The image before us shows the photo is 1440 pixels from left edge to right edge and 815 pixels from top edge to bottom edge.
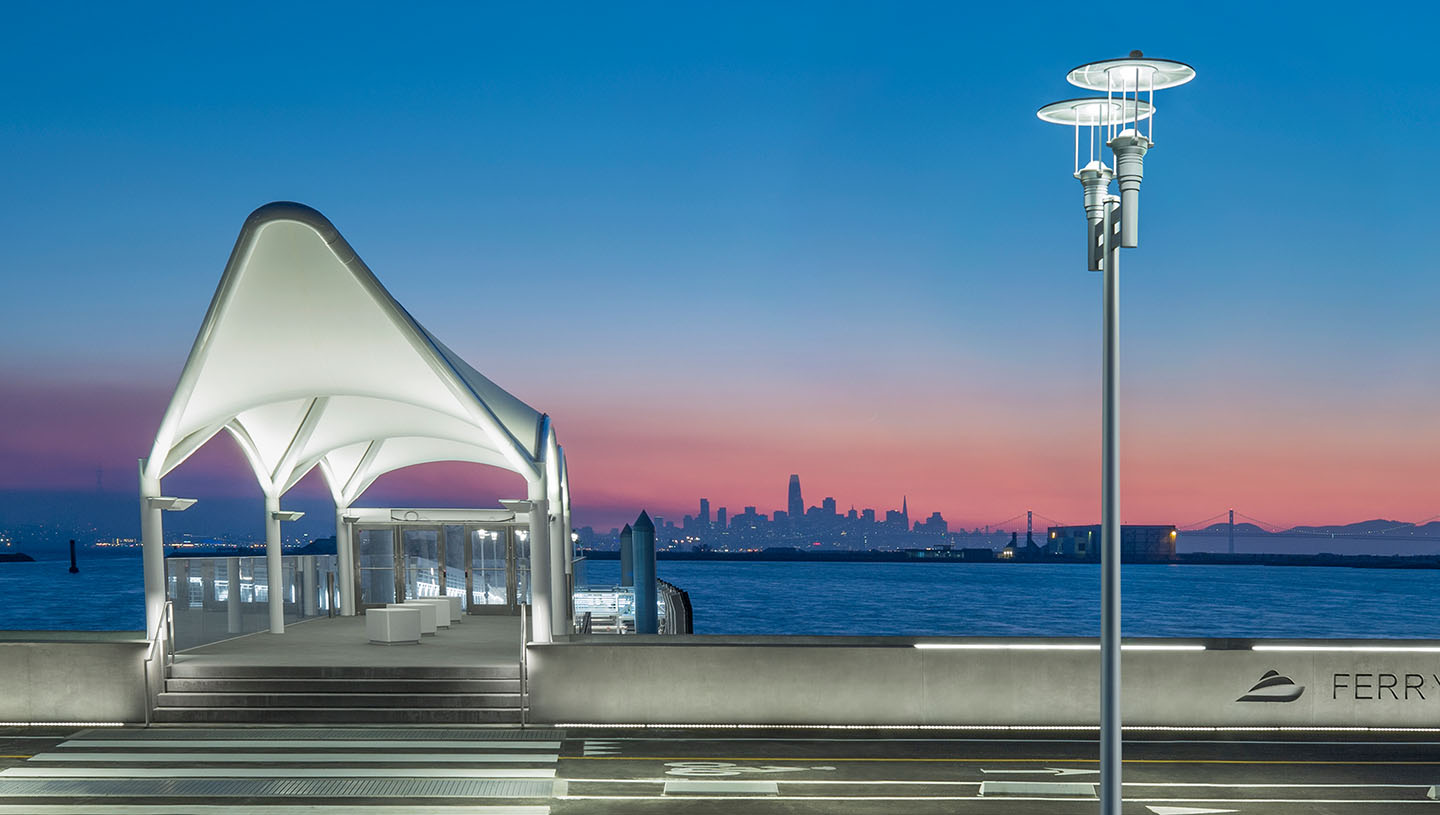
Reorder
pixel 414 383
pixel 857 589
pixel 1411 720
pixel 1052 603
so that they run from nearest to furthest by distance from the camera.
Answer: pixel 1411 720
pixel 414 383
pixel 1052 603
pixel 857 589

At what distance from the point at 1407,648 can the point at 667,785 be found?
9396 mm

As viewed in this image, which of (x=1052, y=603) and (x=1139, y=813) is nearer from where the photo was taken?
(x=1139, y=813)

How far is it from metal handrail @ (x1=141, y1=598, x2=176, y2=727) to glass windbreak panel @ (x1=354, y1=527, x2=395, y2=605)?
32.0 feet

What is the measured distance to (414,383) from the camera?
56.3ft

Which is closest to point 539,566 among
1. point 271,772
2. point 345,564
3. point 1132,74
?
point 271,772

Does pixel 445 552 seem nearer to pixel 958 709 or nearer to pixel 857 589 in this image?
pixel 958 709

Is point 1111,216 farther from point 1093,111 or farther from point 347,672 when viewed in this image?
point 347,672

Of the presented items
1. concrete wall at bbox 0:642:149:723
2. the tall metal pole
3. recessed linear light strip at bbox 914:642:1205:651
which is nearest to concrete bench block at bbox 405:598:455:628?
concrete wall at bbox 0:642:149:723

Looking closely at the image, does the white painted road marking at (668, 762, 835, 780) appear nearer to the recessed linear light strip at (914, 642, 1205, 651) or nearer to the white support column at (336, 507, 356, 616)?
the recessed linear light strip at (914, 642, 1205, 651)

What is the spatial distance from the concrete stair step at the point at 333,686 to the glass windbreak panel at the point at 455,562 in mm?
10622

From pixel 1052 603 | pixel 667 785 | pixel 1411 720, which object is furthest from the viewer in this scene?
pixel 1052 603

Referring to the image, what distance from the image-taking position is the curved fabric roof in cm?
1400

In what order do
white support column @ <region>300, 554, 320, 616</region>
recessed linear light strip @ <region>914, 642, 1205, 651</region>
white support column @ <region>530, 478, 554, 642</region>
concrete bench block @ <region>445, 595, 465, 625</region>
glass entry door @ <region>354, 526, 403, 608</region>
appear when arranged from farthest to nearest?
glass entry door @ <region>354, 526, 403, 608</region> → white support column @ <region>300, 554, 320, 616</region> → concrete bench block @ <region>445, 595, 465, 625</region> → white support column @ <region>530, 478, 554, 642</region> → recessed linear light strip @ <region>914, 642, 1205, 651</region>

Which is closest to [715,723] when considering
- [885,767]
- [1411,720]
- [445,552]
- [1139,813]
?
[885,767]
